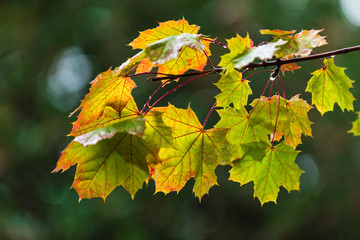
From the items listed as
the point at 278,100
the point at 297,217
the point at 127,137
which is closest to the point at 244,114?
the point at 278,100

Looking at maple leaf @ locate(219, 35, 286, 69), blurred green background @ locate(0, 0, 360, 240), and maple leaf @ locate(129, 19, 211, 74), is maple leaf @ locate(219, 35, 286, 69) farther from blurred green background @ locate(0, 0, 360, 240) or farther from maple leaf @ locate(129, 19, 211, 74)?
blurred green background @ locate(0, 0, 360, 240)

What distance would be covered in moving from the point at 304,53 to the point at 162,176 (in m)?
0.44

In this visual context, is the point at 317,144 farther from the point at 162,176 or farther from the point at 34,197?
the point at 162,176

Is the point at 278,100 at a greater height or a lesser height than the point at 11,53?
lesser

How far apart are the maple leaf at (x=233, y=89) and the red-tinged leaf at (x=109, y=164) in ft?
0.75

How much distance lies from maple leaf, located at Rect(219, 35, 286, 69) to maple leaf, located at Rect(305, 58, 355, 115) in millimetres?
262

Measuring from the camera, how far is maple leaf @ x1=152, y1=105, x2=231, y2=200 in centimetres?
89

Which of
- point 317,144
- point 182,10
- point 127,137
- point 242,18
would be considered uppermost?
point 182,10

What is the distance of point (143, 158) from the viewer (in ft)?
2.71

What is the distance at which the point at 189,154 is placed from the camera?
0.92 m

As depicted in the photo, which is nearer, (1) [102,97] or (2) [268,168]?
(1) [102,97]

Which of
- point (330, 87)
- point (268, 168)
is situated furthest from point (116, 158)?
point (330, 87)

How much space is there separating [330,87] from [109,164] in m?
0.59

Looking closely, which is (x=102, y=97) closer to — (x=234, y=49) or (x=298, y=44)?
(x=234, y=49)
